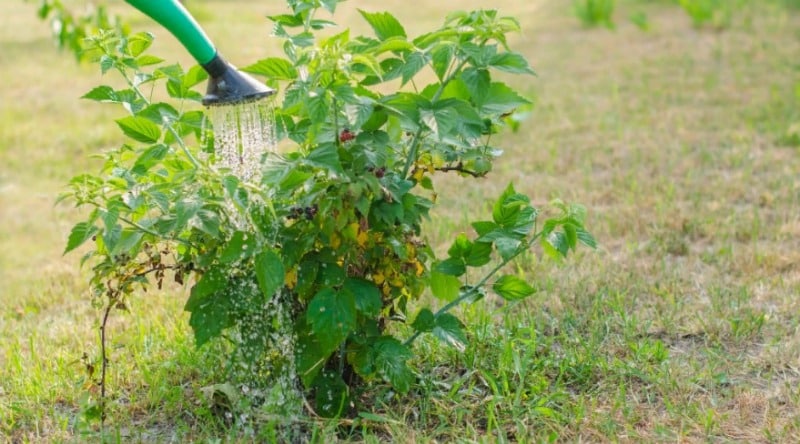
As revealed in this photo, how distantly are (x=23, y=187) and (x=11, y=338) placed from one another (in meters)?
1.89

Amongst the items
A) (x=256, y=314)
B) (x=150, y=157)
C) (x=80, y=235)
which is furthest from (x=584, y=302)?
(x=80, y=235)

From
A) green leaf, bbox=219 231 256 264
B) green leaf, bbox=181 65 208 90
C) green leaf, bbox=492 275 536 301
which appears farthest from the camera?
green leaf, bbox=492 275 536 301

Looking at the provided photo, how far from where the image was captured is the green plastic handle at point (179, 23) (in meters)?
1.91

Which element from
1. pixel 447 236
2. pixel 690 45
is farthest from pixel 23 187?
pixel 690 45

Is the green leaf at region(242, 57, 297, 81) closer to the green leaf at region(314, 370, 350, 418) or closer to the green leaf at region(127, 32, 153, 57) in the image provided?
the green leaf at region(127, 32, 153, 57)

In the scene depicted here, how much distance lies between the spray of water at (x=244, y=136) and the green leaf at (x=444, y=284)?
1.54ft

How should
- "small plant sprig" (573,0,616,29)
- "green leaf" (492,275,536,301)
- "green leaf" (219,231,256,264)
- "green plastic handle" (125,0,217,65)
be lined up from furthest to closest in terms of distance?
"small plant sprig" (573,0,616,29), "green leaf" (492,275,536,301), "green leaf" (219,231,256,264), "green plastic handle" (125,0,217,65)

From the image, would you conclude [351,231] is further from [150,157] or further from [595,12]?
Result: [595,12]

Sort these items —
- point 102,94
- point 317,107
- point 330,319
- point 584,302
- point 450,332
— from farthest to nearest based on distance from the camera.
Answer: point 584,302 < point 450,332 < point 102,94 < point 330,319 < point 317,107

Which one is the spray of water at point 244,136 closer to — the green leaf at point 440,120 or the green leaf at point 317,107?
the green leaf at point 317,107

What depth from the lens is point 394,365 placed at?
2178 millimetres

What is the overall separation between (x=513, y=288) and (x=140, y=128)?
91 cm

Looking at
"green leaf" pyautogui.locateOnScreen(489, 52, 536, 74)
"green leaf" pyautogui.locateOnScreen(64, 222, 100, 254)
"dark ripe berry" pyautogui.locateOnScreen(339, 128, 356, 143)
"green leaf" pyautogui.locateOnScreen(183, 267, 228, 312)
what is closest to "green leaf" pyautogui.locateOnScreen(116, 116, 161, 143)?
"green leaf" pyautogui.locateOnScreen(64, 222, 100, 254)

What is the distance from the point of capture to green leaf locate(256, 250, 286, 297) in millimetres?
1982
